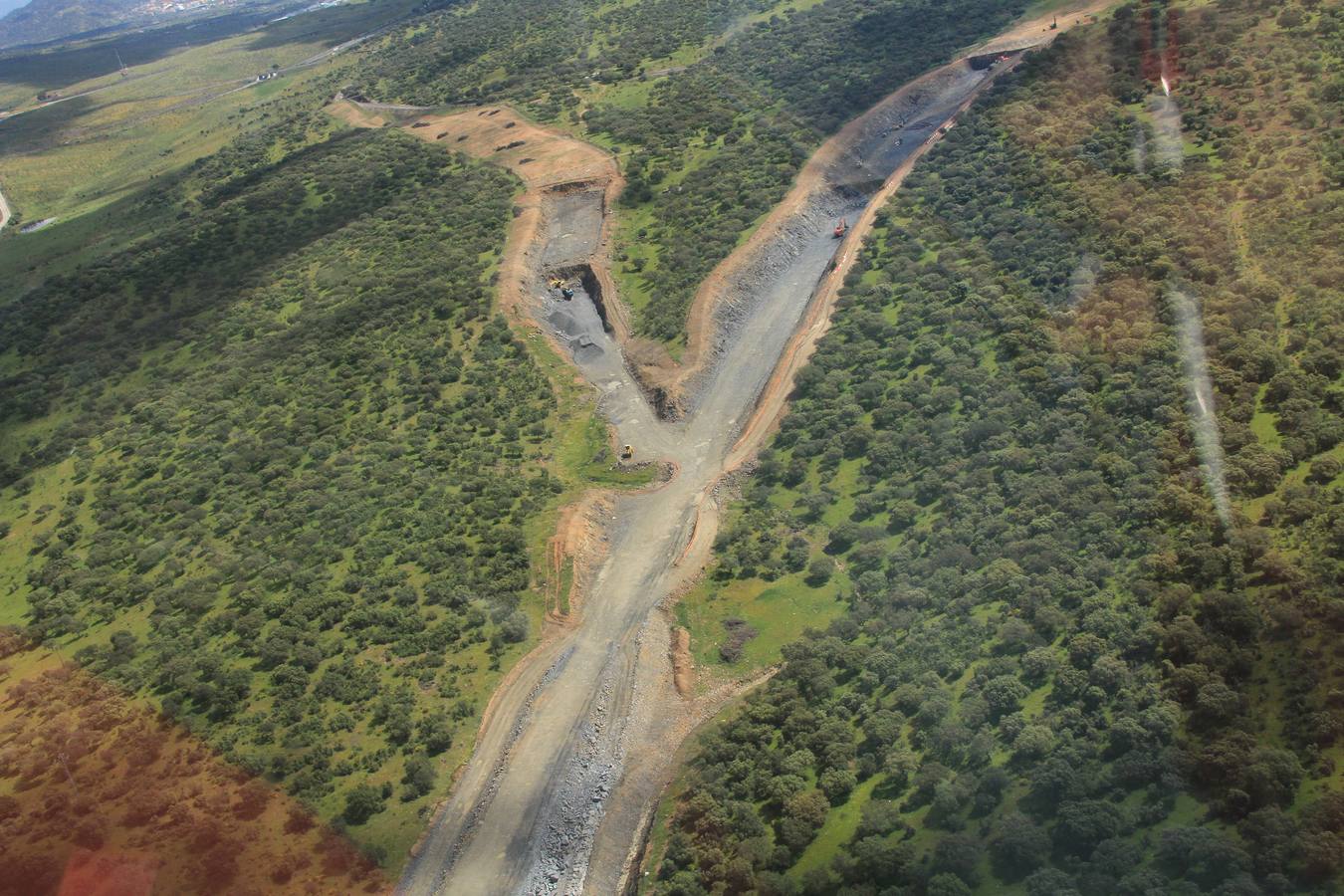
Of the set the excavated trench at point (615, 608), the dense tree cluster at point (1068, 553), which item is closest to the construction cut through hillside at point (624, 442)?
the excavated trench at point (615, 608)

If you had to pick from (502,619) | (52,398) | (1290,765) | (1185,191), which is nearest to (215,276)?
(52,398)

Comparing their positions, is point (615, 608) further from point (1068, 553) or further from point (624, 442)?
point (1068, 553)

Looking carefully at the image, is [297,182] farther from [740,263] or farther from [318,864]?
[318,864]

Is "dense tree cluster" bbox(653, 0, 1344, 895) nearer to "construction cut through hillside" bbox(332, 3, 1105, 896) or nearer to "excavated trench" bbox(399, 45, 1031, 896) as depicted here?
"construction cut through hillside" bbox(332, 3, 1105, 896)

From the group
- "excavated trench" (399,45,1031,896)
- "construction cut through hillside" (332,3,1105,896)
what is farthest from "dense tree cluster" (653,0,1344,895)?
"excavated trench" (399,45,1031,896)

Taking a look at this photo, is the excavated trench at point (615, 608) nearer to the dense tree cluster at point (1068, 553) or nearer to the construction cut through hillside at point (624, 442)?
the construction cut through hillside at point (624, 442)

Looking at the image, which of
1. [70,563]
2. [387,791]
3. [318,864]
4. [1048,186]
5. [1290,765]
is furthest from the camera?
[1048,186]

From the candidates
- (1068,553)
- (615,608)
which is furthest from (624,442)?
(1068,553)
